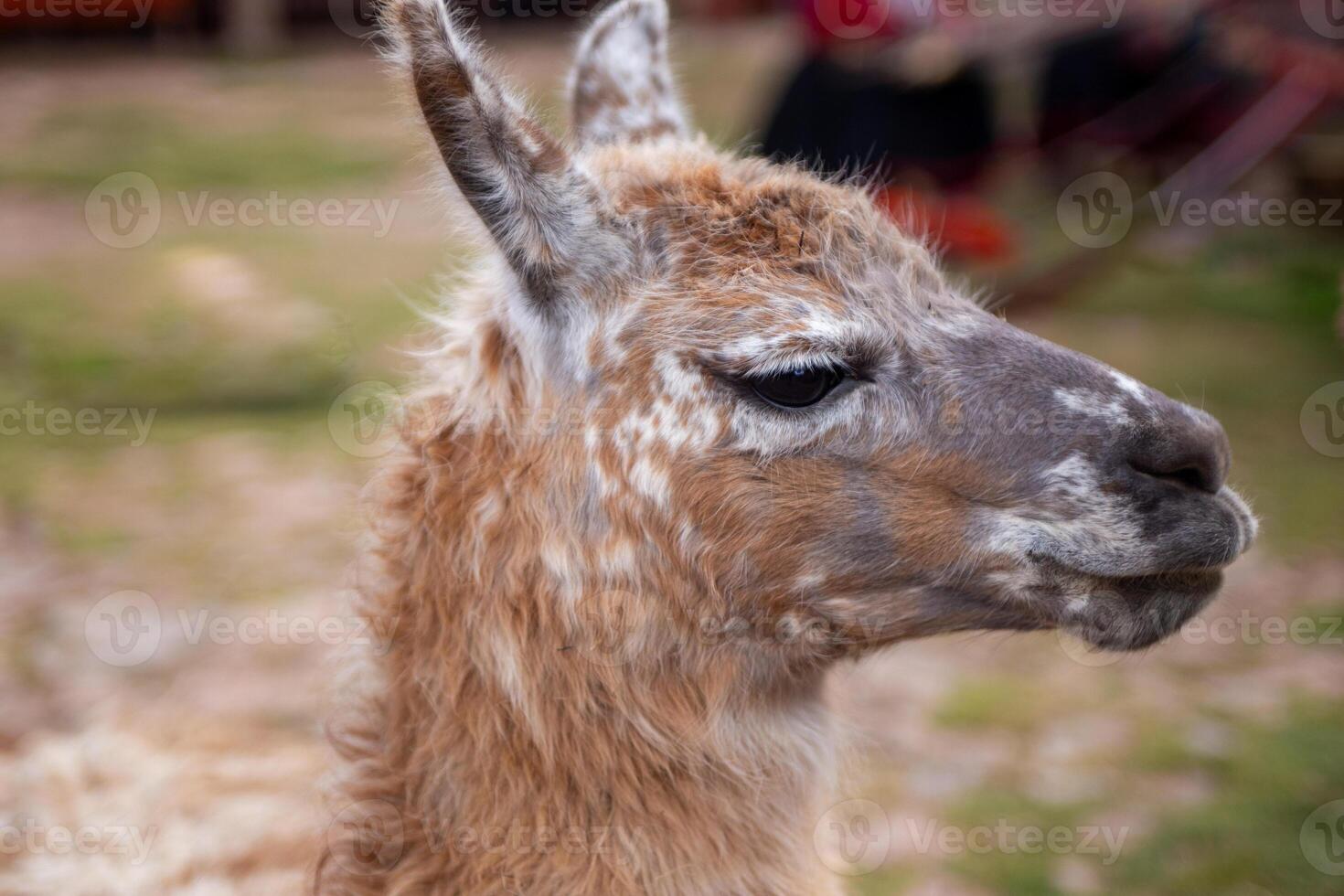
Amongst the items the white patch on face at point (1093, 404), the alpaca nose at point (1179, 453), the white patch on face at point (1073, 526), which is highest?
the white patch on face at point (1093, 404)

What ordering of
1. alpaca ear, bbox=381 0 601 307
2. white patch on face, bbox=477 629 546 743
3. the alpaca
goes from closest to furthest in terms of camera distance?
alpaca ear, bbox=381 0 601 307 → the alpaca → white patch on face, bbox=477 629 546 743

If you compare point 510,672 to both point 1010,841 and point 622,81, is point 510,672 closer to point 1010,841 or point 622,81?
point 622,81

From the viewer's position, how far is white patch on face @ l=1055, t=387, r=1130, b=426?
83.2 inches

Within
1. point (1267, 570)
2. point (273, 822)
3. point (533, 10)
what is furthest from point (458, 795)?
point (533, 10)

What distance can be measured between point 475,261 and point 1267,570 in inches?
167

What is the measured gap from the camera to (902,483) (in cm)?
220

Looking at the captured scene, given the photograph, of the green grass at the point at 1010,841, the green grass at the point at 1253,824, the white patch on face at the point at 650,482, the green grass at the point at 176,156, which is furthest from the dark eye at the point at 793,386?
the green grass at the point at 176,156

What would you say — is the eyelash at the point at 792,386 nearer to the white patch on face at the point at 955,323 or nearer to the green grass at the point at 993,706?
the white patch on face at the point at 955,323

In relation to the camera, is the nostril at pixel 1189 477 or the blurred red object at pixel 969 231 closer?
the nostril at pixel 1189 477

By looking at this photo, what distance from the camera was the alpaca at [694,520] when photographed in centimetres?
212

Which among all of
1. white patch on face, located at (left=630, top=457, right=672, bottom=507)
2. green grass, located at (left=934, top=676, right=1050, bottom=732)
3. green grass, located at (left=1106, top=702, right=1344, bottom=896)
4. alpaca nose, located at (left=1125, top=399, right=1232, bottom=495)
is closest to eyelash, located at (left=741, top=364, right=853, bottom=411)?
white patch on face, located at (left=630, top=457, right=672, bottom=507)

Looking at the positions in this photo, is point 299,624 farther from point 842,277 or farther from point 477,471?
point 842,277

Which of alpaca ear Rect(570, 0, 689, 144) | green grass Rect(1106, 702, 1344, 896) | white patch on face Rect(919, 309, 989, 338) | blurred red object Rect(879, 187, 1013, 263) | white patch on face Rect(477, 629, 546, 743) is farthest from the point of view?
blurred red object Rect(879, 187, 1013, 263)

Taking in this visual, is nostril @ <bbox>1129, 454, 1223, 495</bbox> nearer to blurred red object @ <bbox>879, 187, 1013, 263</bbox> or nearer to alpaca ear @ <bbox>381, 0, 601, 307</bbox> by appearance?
alpaca ear @ <bbox>381, 0, 601, 307</bbox>
